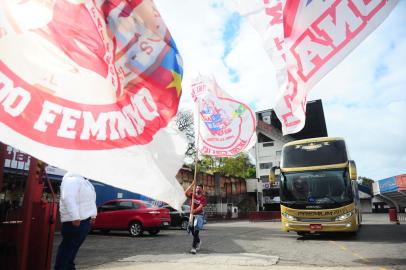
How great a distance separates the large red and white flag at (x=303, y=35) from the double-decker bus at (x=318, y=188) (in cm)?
916

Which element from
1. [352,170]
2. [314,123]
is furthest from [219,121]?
[314,123]

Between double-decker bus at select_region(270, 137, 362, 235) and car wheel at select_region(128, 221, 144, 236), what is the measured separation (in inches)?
238

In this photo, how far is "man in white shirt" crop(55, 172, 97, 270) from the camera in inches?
180

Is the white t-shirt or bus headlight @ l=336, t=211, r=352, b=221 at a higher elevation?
the white t-shirt

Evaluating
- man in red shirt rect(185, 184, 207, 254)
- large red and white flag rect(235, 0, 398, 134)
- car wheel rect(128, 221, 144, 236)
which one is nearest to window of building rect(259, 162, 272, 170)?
car wheel rect(128, 221, 144, 236)

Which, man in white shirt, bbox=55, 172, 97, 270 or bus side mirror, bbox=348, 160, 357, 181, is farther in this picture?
bus side mirror, bbox=348, 160, 357, 181

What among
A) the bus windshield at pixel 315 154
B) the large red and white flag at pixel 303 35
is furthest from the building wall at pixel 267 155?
the large red and white flag at pixel 303 35

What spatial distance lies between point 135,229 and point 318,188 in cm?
775

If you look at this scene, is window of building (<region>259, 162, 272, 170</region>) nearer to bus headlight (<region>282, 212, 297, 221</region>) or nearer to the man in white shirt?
bus headlight (<region>282, 212, 297, 221</region>)

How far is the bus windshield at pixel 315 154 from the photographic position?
1279 centimetres

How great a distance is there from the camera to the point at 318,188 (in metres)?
12.3

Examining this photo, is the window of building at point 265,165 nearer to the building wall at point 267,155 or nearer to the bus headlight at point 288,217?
the building wall at point 267,155

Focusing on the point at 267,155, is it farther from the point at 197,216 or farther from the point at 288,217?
the point at 197,216

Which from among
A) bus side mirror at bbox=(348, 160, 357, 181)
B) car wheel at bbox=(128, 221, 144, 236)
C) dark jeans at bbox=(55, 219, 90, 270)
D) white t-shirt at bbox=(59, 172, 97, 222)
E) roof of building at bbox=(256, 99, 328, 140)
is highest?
roof of building at bbox=(256, 99, 328, 140)
